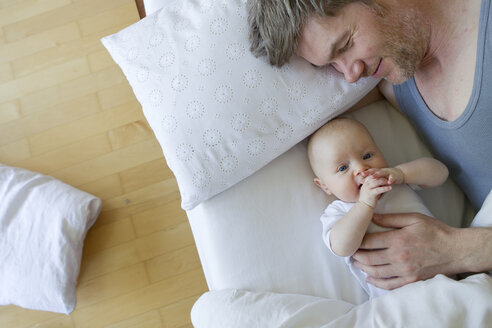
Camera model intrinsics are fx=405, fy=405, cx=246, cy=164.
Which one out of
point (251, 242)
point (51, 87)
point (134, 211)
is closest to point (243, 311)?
point (251, 242)

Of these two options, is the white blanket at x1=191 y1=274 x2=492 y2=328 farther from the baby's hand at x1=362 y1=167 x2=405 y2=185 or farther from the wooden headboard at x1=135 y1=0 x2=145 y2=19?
the wooden headboard at x1=135 y1=0 x2=145 y2=19

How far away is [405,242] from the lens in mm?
997

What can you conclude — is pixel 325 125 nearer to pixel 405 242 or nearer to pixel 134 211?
pixel 405 242

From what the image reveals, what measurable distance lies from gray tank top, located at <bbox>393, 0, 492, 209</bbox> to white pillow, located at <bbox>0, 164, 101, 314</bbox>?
1.20 meters

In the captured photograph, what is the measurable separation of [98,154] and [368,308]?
4.17 feet

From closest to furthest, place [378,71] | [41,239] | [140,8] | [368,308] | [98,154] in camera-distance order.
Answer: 1. [368,308]
2. [378,71]
3. [41,239]
4. [98,154]
5. [140,8]

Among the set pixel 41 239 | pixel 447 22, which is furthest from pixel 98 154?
pixel 447 22

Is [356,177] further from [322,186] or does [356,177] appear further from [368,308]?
[368,308]

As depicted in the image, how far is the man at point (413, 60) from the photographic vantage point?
957 millimetres

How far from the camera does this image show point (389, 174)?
104 centimetres

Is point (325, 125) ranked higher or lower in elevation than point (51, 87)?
lower

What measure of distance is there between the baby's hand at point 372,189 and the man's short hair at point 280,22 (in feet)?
1.25

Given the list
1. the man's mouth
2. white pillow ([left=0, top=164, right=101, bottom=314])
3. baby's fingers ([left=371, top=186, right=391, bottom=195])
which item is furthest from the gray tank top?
white pillow ([left=0, top=164, right=101, bottom=314])

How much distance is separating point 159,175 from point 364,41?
102 cm
